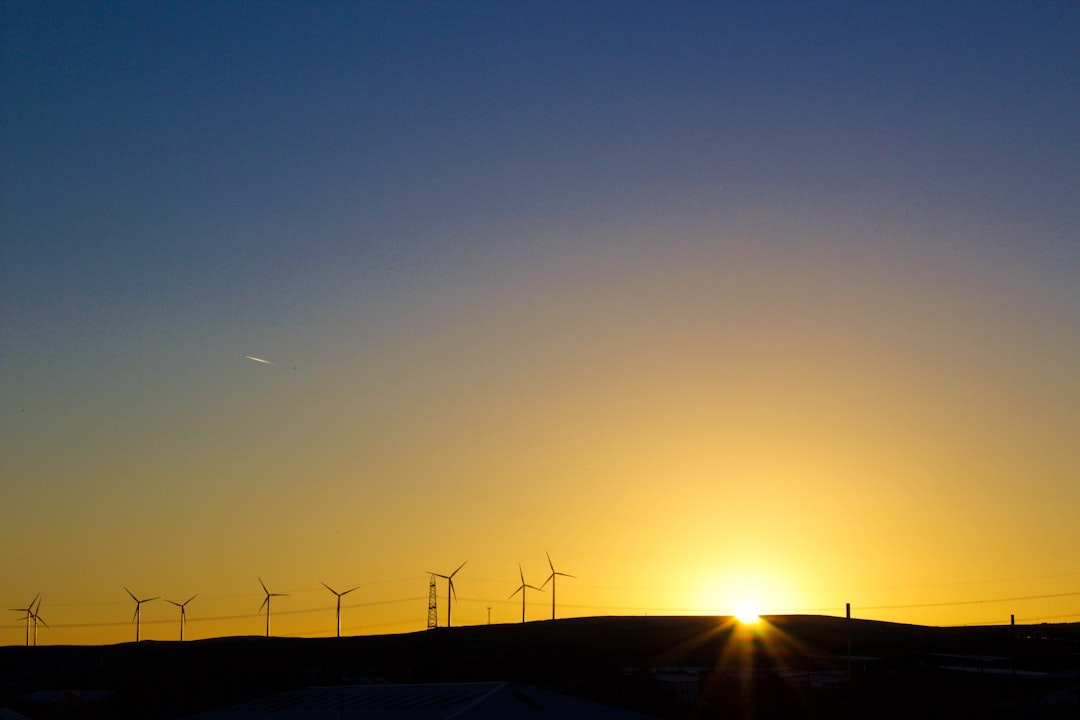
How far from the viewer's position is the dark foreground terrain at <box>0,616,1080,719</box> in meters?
79.2

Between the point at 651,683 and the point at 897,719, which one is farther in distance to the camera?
the point at 651,683

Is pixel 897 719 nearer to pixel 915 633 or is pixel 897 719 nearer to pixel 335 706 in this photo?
pixel 335 706

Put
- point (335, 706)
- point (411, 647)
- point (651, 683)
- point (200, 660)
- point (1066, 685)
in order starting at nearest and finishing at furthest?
1. point (335, 706)
2. point (1066, 685)
3. point (651, 683)
4. point (200, 660)
5. point (411, 647)

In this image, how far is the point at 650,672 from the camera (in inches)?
4050

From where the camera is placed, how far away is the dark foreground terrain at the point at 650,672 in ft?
260

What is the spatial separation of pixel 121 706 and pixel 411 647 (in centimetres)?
9266

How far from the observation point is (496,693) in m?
51.2

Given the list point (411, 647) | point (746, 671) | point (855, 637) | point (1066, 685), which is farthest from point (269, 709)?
point (855, 637)

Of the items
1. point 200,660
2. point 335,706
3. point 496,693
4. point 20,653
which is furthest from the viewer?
point 20,653

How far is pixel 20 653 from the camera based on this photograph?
648 ft

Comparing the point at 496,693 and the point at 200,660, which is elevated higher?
the point at 496,693

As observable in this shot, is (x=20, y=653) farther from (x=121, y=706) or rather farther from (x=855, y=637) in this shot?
(x=855, y=637)

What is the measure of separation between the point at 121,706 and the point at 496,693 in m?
54.0

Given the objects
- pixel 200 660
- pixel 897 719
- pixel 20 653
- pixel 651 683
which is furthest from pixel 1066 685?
pixel 20 653
